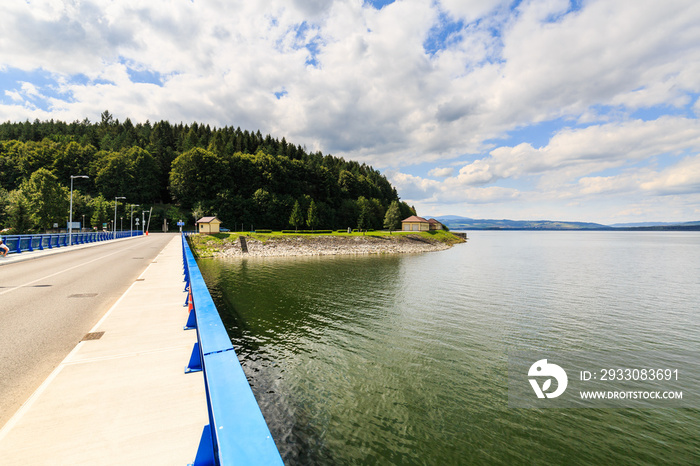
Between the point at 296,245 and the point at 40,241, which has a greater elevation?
the point at 40,241

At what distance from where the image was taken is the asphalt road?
5.55 m

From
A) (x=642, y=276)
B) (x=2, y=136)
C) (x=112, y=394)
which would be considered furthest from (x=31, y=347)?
(x=2, y=136)

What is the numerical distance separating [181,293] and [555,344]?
615 inches

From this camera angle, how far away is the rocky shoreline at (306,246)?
5709 centimetres

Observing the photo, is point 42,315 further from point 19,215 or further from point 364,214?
point 364,214

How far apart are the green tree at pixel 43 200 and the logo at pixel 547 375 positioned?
9239 cm

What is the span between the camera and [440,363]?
11.7 meters

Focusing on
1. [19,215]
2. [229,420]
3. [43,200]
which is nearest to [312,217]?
[43,200]

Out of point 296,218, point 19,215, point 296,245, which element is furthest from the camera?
point 296,218

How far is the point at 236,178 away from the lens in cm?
11756

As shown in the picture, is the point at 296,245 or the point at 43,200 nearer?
the point at 296,245

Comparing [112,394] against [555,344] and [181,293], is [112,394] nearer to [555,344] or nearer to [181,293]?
[181,293]

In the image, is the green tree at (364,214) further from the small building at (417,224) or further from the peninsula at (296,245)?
the peninsula at (296,245)

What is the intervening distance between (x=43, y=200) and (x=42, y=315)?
278 ft
